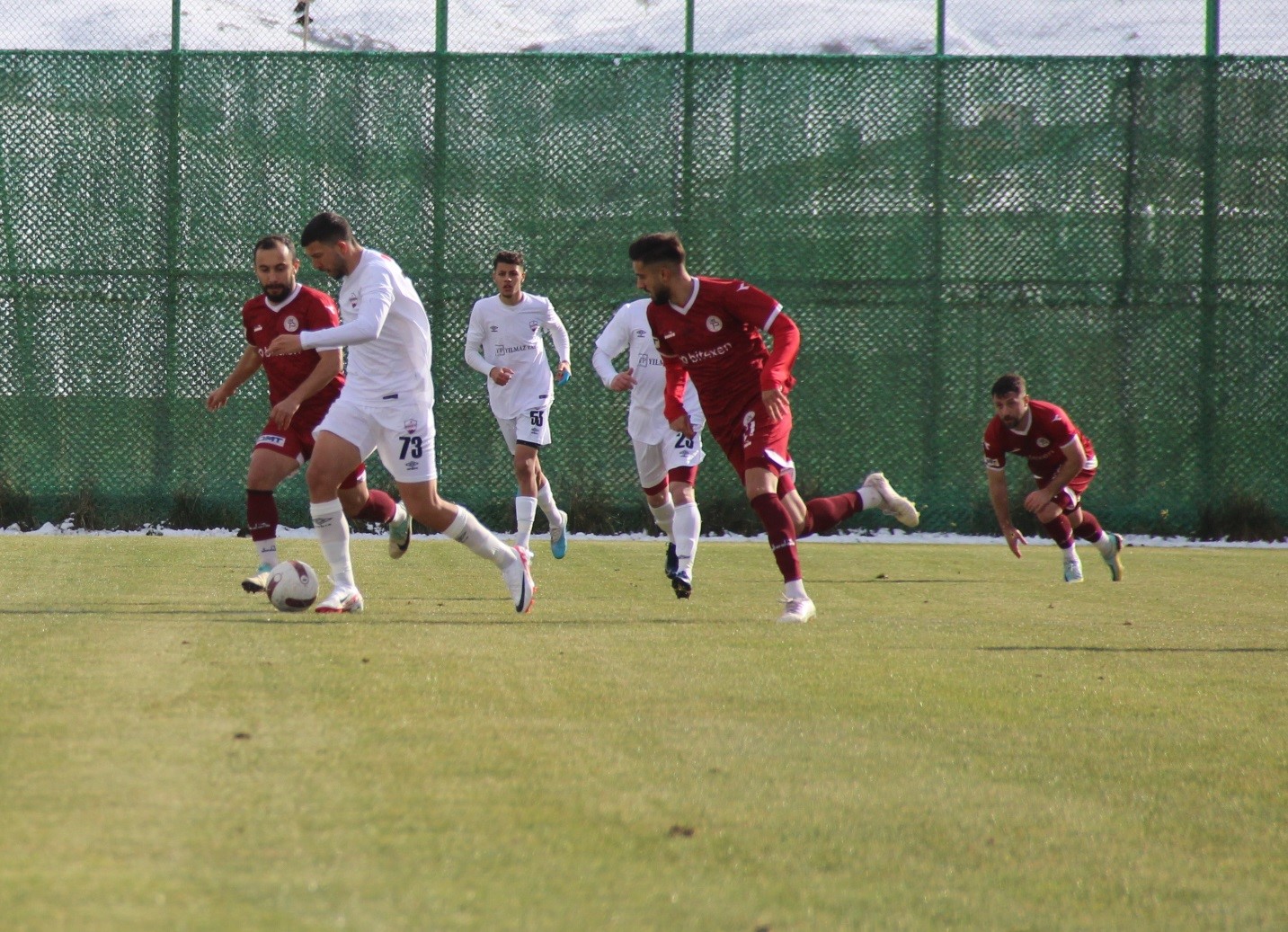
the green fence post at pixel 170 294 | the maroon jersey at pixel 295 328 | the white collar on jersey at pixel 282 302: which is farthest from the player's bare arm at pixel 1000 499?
the green fence post at pixel 170 294

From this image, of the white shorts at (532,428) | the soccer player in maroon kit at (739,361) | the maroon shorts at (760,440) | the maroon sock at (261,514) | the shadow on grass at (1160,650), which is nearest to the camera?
the shadow on grass at (1160,650)

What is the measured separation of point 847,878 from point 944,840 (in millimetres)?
376

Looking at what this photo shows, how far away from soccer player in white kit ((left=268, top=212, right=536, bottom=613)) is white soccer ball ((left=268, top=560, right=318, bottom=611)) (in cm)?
9

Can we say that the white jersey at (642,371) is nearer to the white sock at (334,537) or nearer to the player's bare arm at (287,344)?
the white sock at (334,537)

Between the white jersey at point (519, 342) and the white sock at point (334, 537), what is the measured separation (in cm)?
399

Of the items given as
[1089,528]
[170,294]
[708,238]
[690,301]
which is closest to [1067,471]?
[1089,528]

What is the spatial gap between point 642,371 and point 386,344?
383 cm

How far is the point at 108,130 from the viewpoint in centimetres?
1443

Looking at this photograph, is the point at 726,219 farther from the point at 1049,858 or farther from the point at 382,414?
the point at 1049,858

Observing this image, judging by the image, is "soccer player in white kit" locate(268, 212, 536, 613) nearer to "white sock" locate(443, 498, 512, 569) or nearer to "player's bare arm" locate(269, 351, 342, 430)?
"white sock" locate(443, 498, 512, 569)

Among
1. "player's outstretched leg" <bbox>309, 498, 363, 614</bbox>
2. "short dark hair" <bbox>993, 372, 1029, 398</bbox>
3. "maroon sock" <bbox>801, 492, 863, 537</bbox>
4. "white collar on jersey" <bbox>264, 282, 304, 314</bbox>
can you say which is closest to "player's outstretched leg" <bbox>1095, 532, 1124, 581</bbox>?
"short dark hair" <bbox>993, 372, 1029, 398</bbox>

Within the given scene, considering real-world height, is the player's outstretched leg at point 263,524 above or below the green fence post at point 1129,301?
below

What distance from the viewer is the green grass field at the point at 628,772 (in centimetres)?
267

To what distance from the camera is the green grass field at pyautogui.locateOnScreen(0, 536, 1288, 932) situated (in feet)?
8.77
